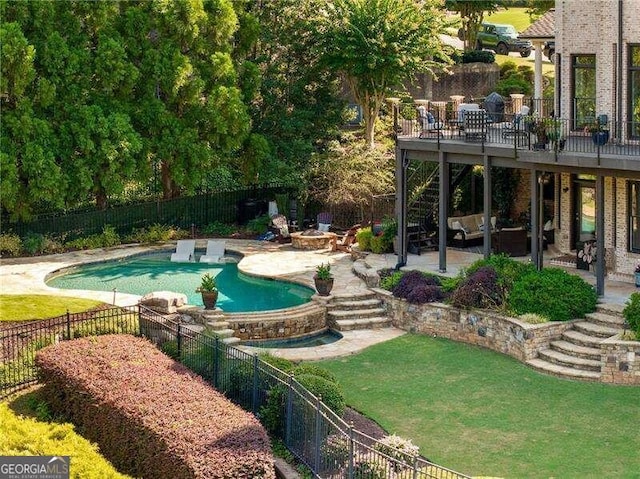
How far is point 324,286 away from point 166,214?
1176 centimetres

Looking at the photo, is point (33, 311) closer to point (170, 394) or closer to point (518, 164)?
point (170, 394)

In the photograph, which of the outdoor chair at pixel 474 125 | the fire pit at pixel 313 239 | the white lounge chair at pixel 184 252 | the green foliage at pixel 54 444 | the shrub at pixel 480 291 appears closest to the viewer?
the green foliage at pixel 54 444

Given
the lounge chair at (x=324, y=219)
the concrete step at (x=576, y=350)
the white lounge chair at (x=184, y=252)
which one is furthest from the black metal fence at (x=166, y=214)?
the concrete step at (x=576, y=350)

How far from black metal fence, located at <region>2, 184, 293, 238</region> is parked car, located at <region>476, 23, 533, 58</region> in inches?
817

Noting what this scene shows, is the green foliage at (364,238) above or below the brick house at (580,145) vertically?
below

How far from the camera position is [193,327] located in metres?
29.0

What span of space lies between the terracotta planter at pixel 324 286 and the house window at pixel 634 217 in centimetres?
725

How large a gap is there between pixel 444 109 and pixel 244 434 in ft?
55.0

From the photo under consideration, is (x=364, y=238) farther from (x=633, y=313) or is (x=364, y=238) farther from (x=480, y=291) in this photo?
(x=633, y=313)

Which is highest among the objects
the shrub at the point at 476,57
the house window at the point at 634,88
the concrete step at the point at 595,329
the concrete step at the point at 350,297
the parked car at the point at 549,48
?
the shrub at the point at 476,57

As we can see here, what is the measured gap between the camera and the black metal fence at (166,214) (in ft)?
130

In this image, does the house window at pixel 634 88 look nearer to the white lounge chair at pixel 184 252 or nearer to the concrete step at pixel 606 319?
the concrete step at pixel 606 319

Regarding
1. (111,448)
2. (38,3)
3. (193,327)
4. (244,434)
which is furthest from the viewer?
(38,3)

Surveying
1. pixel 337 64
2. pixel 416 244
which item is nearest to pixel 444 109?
pixel 416 244
